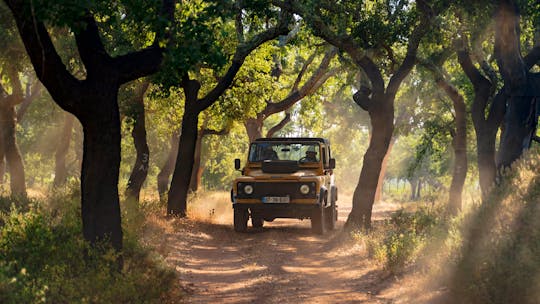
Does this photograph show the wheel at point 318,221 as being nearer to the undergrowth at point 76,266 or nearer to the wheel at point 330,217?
the wheel at point 330,217

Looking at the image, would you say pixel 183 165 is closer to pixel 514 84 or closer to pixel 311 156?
pixel 311 156

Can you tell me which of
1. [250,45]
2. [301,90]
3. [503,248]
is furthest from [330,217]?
[503,248]

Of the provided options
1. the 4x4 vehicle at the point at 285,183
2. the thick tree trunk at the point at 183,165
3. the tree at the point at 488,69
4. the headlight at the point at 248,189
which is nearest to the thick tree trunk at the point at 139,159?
the thick tree trunk at the point at 183,165

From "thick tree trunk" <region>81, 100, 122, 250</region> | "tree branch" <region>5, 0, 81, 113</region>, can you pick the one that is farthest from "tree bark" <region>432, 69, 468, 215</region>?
"tree branch" <region>5, 0, 81, 113</region>

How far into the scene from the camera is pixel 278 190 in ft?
60.8

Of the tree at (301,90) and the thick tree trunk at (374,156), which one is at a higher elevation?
the tree at (301,90)

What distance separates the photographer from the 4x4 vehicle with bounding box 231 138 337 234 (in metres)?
18.5

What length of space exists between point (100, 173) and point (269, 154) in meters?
10.3

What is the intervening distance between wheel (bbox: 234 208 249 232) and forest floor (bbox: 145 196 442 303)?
190 mm

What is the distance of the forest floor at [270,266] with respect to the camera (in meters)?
10.6

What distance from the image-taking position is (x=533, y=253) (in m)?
8.05

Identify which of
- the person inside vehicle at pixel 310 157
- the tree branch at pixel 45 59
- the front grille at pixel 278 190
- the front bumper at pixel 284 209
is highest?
the tree branch at pixel 45 59

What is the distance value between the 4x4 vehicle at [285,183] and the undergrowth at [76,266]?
24.8 feet

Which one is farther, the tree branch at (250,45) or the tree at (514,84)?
the tree branch at (250,45)
